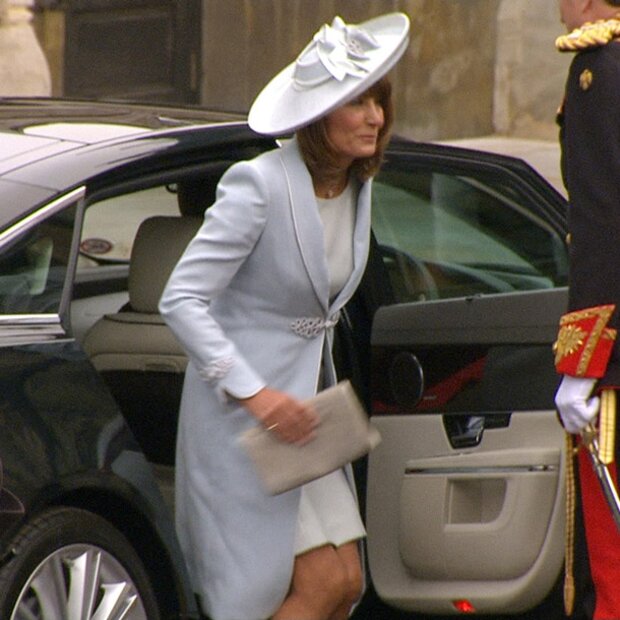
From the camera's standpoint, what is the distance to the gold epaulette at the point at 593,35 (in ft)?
11.8

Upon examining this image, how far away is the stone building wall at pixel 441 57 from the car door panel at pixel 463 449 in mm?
9958

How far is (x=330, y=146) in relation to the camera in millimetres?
3670

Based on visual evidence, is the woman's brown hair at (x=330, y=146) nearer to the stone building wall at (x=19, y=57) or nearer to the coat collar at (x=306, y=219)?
the coat collar at (x=306, y=219)

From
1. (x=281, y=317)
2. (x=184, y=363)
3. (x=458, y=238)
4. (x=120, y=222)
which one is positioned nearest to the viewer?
(x=281, y=317)

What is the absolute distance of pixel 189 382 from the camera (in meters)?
3.79

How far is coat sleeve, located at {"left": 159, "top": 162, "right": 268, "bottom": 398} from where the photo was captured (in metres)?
3.53

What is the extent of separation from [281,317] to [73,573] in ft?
2.23

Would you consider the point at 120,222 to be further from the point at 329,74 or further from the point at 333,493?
the point at 329,74

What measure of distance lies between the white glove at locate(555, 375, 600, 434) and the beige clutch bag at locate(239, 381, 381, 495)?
426 mm

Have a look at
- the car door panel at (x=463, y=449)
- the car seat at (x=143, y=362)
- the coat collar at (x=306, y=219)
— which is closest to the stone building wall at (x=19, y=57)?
the car seat at (x=143, y=362)

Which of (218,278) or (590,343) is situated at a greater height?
(218,278)

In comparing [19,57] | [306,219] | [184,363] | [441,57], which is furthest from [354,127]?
[441,57]

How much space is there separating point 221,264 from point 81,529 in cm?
60

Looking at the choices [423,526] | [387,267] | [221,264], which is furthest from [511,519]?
[221,264]
